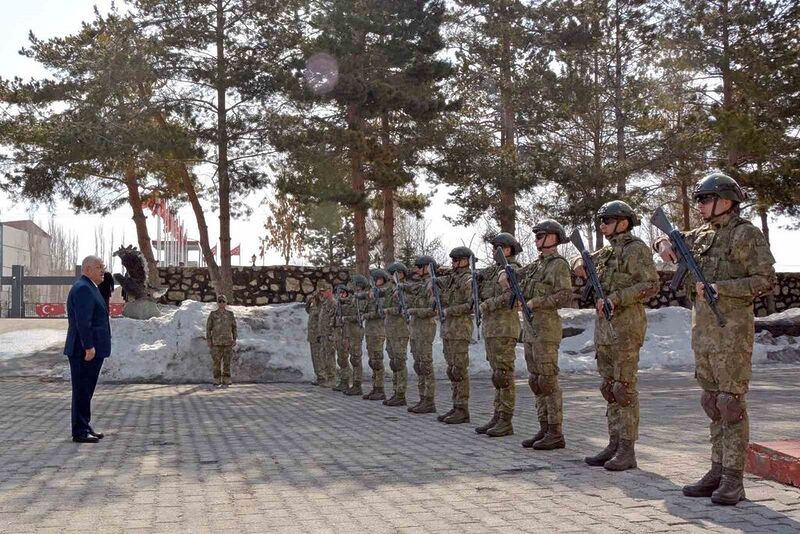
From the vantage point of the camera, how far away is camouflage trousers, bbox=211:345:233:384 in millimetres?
18094

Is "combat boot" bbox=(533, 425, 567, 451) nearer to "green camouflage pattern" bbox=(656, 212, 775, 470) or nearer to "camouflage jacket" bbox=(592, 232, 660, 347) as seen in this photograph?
"camouflage jacket" bbox=(592, 232, 660, 347)

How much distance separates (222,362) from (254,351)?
1677 mm

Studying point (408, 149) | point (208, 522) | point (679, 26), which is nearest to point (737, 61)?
point (679, 26)

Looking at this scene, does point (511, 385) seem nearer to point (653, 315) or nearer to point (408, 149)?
point (408, 149)

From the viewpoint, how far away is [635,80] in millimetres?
27594

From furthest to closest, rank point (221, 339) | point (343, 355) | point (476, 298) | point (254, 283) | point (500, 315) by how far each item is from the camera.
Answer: point (254, 283)
point (221, 339)
point (343, 355)
point (476, 298)
point (500, 315)

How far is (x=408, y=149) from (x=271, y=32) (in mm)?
4740

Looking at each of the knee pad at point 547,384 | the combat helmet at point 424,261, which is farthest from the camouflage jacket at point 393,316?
the knee pad at point 547,384

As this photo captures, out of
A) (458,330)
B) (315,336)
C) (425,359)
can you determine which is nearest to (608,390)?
(458,330)

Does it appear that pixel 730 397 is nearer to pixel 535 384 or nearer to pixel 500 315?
pixel 535 384

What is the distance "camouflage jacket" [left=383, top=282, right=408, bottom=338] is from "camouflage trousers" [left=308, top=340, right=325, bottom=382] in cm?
512

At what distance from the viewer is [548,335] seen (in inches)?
318

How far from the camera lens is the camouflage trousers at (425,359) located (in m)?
11.9

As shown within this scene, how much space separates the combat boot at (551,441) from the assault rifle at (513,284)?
105cm
